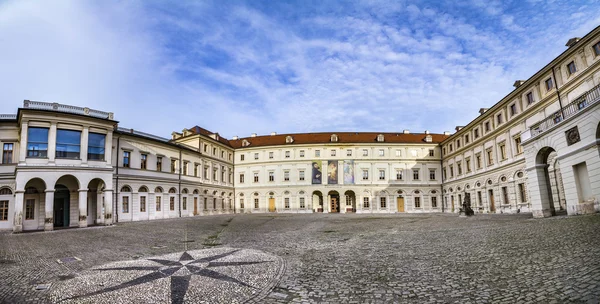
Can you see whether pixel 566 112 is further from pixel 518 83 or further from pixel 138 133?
pixel 138 133

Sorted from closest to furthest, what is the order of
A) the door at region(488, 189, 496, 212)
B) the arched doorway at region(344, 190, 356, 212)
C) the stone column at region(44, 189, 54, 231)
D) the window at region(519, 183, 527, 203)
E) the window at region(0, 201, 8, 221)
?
the stone column at region(44, 189, 54, 231) → the window at region(0, 201, 8, 221) → the window at region(519, 183, 527, 203) → the door at region(488, 189, 496, 212) → the arched doorway at region(344, 190, 356, 212)

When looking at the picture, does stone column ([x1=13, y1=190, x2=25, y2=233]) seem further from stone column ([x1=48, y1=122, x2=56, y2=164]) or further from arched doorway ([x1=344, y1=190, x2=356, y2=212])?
arched doorway ([x1=344, y1=190, x2=356, y2=212])

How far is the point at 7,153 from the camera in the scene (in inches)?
1026

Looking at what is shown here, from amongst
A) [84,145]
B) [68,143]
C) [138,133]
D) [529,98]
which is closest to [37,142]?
[68,143]

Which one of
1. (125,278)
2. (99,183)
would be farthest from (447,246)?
(99,183)

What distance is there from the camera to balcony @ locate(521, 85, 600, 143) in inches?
543

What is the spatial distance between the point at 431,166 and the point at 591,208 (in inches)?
1482

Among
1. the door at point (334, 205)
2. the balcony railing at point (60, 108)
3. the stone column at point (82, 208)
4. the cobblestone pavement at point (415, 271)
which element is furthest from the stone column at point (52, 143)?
the door at point (334, 205)

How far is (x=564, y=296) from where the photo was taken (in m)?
4.64

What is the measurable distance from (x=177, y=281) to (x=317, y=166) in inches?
1795

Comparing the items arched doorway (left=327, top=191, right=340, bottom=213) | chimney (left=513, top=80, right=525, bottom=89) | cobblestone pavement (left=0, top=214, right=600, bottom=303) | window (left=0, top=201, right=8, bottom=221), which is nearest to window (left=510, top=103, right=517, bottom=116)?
chimney (left=513, top=80, right=525, bottom=89)

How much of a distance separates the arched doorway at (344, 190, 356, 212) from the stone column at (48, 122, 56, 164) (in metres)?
39.6

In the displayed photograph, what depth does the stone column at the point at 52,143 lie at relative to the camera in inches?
928

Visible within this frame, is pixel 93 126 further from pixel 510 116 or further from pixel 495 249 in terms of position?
pixel 510 116
